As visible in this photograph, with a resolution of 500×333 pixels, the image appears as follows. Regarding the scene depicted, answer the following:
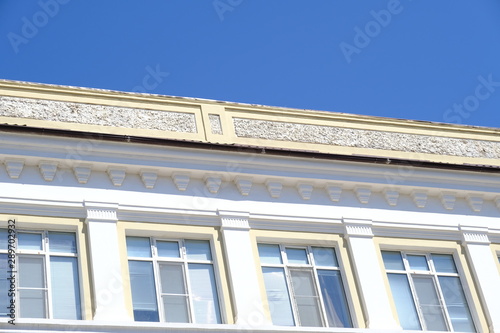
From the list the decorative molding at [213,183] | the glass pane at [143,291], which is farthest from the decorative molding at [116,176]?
the decorative molding at [213,183]

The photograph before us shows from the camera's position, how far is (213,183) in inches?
707

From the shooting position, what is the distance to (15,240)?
16.4 meters

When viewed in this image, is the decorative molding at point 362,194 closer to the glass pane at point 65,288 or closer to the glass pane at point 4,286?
the glass pane at point 65,288

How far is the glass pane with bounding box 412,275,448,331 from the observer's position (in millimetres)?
17969

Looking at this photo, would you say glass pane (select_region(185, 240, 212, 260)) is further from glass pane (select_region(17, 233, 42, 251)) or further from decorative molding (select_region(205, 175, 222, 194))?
glass pane (select_region(17, 233, 42, 251))

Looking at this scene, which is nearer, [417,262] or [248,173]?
[248,173]

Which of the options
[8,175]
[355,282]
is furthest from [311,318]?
[8,175]

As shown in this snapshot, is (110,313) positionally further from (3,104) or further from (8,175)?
(3,104)

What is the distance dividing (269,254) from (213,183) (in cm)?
151

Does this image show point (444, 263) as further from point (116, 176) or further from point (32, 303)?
point (32, 303)

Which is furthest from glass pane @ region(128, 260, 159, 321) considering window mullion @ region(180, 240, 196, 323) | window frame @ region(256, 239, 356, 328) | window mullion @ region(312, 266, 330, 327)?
window mullion @ region(312, 266, 330, 327)

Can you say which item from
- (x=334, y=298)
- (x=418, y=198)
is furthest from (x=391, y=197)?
(x=334, y=298)

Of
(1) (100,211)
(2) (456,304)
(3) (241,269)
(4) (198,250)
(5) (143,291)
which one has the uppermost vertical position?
(1) (100,211)

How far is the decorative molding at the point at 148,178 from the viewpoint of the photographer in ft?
57.6
